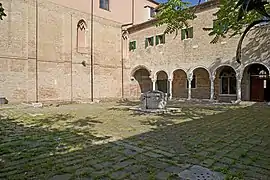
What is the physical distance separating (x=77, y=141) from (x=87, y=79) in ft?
51.2

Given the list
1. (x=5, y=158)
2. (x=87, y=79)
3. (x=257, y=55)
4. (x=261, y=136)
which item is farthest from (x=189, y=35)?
(x=5, y=158)

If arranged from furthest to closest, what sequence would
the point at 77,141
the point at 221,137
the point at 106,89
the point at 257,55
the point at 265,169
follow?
the point at 106,89 → the point at 257,55 → the point at 221,137 → the point at 77,141 → the point at 265,169

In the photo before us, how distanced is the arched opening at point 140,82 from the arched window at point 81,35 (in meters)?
6.97

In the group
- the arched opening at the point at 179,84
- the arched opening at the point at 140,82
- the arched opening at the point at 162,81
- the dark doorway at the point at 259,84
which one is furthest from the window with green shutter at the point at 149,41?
the dark doorway at the point at 259,84

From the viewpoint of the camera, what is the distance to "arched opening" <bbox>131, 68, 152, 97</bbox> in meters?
25.6

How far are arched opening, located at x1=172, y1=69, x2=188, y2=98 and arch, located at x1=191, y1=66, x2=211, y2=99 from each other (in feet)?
3.06

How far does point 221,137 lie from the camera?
254 inches

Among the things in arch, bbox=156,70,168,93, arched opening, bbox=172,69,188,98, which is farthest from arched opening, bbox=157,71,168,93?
arched opening, bbox=172,69,188,98

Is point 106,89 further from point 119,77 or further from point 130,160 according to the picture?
point 130,160

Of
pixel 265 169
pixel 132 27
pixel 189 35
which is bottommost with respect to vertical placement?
pixel 265 169

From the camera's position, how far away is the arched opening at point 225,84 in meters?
19.5

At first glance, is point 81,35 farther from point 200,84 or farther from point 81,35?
point 200,84

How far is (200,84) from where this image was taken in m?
21.5

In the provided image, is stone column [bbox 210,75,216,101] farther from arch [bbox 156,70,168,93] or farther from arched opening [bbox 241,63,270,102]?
arch [bbox 156,70,168,93]
